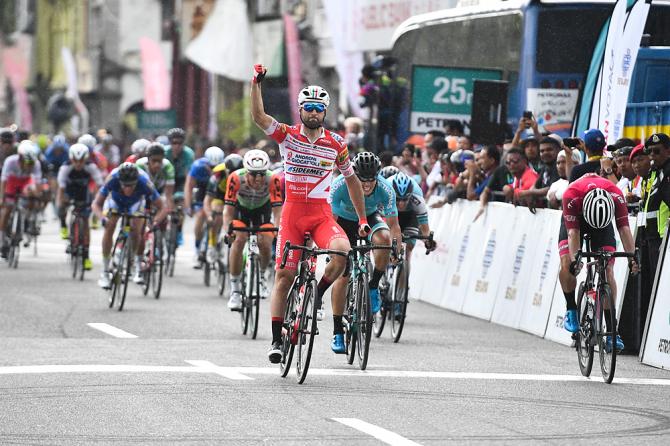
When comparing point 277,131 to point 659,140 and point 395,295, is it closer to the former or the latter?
point 659,140

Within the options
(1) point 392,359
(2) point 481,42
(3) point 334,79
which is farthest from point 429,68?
(3) point 334,79

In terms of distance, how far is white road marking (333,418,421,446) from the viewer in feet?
29.0

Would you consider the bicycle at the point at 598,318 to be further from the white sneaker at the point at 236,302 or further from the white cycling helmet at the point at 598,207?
the white sneaker at the point at 236,302

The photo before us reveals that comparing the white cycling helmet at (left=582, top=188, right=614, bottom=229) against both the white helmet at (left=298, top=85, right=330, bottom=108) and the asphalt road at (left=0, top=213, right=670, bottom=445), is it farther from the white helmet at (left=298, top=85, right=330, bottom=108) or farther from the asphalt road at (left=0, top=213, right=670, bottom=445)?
the white helmet at (left=298, top=85, right=330, bottom=108)

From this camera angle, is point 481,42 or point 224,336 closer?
point 224,336

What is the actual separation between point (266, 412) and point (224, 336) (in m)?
5.43

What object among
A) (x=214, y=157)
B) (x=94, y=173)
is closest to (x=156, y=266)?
(x=214, y=157)

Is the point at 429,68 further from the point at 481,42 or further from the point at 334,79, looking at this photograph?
the point at 334,79

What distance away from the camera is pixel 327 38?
51031 millimetres

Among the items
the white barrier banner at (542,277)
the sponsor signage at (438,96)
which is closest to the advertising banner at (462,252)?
the white barrier banner at (542,277)

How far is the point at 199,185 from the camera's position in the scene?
22594 millimetres

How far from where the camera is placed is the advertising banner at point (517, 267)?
17.1 metres

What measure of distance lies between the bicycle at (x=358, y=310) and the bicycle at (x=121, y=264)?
18.9ft

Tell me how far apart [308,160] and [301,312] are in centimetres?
111
